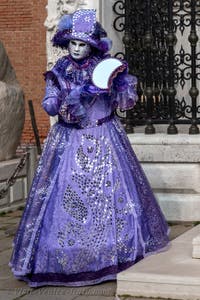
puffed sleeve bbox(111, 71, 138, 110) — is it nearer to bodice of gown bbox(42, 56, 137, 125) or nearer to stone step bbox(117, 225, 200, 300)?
bodice of gown bbox(42, 56, 137, 125)

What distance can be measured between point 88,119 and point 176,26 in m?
2.87

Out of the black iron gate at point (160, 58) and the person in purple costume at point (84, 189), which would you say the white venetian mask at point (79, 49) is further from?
the black iron gate at point (160, 58)

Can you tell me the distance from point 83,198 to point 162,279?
2.88ft

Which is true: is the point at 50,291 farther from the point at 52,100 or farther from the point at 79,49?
the point at 79,49

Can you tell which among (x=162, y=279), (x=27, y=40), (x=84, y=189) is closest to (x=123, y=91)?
(x=84, y=189)

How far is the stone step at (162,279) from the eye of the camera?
5.46m

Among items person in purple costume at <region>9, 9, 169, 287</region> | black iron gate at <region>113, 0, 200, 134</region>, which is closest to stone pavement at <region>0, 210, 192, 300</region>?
person in purple costume at <region>9, 9, 169, 287</region>

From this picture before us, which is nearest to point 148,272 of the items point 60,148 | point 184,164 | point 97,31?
point 60,148

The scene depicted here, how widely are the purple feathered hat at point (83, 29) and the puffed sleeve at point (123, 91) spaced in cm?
27

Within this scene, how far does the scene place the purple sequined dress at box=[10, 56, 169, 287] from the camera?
6039 mm

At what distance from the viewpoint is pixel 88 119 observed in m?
6.26

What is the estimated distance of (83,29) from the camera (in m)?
6.27

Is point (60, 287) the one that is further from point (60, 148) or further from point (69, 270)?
point (60, 148)

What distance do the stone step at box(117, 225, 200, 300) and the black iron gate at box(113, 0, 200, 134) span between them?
2.67 metres
